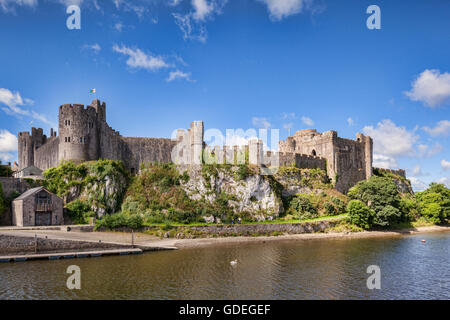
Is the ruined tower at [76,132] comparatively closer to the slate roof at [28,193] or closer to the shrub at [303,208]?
the slate roof at [28,193]

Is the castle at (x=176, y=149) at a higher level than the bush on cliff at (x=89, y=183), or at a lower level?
higher

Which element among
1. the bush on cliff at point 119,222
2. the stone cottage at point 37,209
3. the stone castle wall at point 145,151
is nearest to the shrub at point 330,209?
the stone castle wall at point 145,151

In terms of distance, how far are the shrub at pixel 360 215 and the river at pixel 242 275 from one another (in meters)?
10.9

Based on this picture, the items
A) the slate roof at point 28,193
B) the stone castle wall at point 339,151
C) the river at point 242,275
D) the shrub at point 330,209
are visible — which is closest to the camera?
the river at point 242,275

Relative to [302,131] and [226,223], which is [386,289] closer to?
[226,223]

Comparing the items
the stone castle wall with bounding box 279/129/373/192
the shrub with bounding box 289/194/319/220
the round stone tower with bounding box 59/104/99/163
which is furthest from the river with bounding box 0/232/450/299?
the stone castle wall with bounding box 279/129/373/192

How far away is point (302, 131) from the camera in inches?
2274

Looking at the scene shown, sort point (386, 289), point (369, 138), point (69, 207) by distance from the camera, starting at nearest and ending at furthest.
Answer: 1. point (386, 289)
2. point (69, 207)
3. point (369, 138)

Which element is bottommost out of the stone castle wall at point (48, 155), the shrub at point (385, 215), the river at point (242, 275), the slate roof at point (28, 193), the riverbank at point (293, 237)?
the riverbank at point (293, 237)

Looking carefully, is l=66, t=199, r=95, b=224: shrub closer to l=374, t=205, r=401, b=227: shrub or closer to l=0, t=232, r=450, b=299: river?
l=0, t=232, r=450, b=299: river

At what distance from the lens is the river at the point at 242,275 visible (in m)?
17.5
